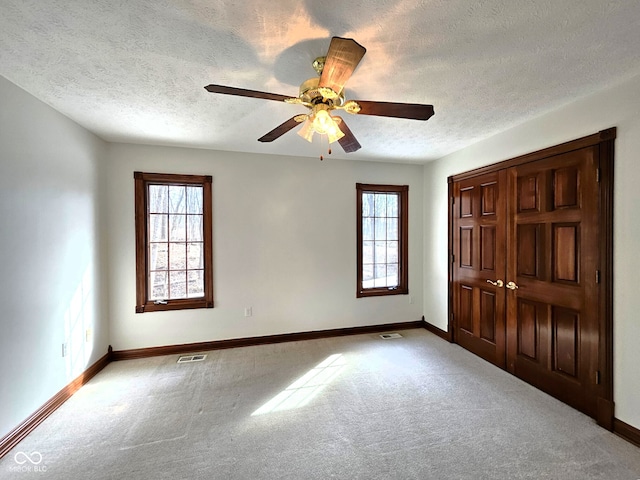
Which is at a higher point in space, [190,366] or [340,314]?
[340,314]

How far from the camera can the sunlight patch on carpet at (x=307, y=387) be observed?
8.00ft

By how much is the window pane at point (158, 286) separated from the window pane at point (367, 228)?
8.92ft

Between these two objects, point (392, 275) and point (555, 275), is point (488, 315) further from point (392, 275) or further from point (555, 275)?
point (392, 275)

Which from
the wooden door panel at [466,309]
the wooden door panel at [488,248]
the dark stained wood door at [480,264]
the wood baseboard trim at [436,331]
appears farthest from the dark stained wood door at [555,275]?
the wood baseboard trim at [436,331]

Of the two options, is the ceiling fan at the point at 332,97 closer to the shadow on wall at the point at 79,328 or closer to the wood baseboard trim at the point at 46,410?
the shadow on wall at the point at 79,328

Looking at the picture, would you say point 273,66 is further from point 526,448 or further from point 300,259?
point 526,448

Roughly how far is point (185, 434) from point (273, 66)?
262cm

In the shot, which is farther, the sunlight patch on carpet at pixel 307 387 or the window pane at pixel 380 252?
the window pane at pixel 380 252

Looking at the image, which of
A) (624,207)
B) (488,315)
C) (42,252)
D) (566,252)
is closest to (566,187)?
(624,207)

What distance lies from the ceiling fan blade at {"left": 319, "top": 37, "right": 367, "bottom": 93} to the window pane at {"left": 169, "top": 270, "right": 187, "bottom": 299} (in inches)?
117

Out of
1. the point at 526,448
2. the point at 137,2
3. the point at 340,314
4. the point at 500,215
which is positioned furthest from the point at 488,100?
the point at 340,314

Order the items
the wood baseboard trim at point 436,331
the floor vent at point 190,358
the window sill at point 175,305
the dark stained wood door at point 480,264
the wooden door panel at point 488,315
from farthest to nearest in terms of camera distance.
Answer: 1. the wood baseboard trim at point 436,331
2. the window sill at point 175,305
3. the floor vent at point 190,358
4. the wooden door panel at point 488,315
5. the dark stained wood door at point 480,264

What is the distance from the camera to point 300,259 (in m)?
3.96

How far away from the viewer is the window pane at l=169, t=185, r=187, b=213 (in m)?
3.58
